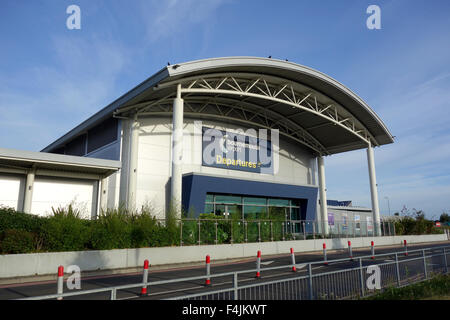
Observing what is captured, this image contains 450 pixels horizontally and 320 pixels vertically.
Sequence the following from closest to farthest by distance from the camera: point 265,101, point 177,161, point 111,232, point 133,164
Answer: point 111,232 < point 177,161 < point 133,164 < point 265,101

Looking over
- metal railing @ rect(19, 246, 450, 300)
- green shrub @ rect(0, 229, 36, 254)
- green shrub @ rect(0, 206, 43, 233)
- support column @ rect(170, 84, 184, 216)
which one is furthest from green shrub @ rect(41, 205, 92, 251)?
metal railing @ rect(19, 246, 450, 300)

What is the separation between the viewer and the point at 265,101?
30.7 m

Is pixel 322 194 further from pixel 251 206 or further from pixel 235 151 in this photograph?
pixel 235 151

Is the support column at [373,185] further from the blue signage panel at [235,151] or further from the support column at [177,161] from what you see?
the support column at [177,161]

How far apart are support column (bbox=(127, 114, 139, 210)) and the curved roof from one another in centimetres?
129

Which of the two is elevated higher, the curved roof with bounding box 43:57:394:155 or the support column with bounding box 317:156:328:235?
the curved roof with bounding box 43:57:394:155

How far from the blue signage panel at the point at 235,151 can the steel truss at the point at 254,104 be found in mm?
1544

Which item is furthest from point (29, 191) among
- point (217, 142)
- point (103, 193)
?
point (217, 142)

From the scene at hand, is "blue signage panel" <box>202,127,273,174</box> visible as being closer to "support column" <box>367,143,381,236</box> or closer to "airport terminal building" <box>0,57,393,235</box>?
"airport terminal building" <box>0,57,393,235</box>

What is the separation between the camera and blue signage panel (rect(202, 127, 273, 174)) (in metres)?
28.7

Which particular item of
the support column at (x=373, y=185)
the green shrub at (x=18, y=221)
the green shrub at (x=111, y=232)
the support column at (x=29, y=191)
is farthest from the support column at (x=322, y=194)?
the green shrub at (x=18, y=221)

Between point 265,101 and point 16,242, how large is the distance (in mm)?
22584

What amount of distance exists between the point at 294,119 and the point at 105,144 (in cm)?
1757

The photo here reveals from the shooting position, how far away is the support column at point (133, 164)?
77.8 feet
